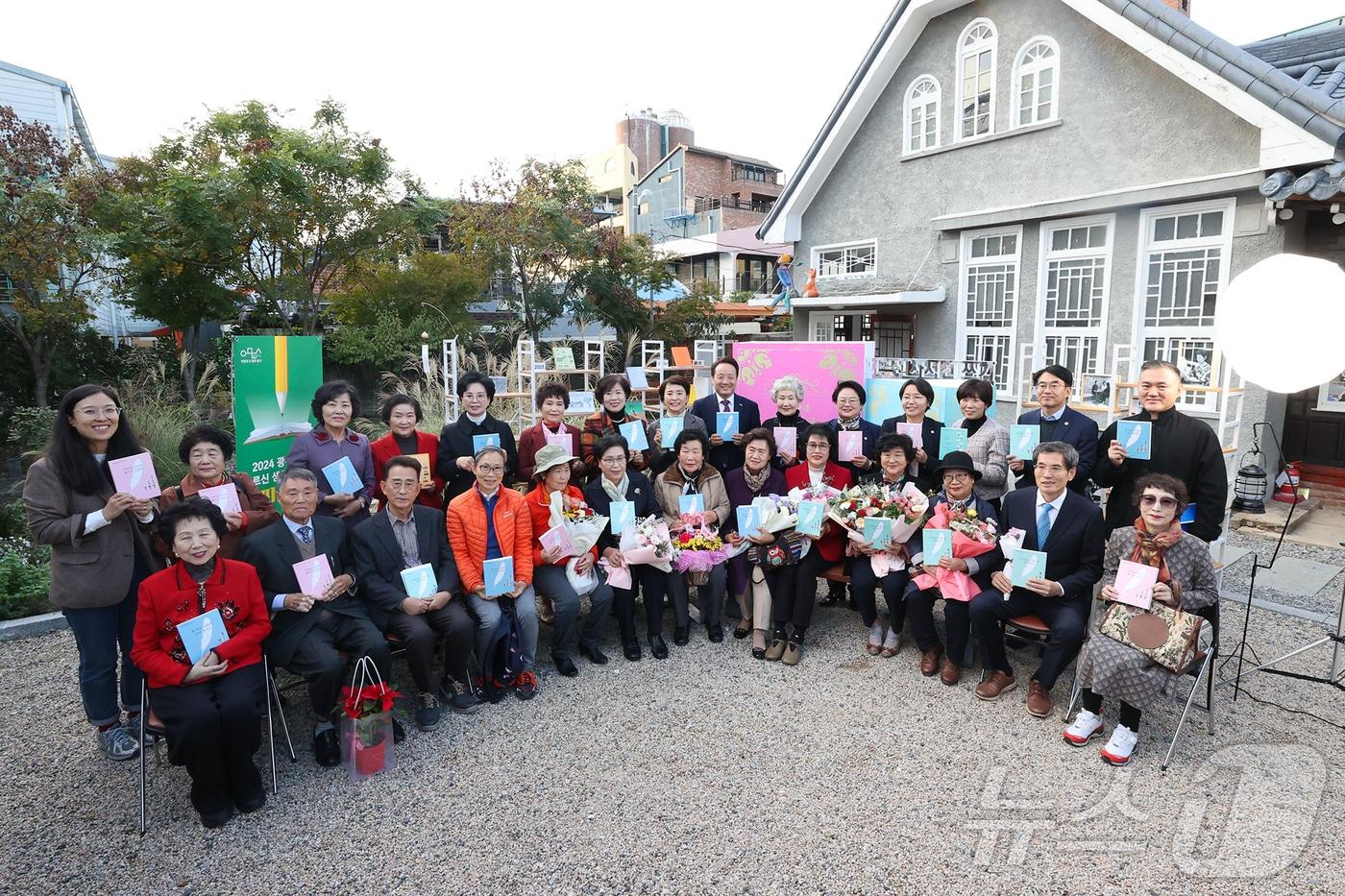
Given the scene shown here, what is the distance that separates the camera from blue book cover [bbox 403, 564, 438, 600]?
13.0 ft

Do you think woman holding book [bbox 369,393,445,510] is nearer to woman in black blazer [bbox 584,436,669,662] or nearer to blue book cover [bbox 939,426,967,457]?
woman in black blazer [bbox 584,436,669,662]

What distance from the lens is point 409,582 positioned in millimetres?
3992

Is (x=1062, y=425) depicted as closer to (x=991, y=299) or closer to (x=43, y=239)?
(x=991, y=299)

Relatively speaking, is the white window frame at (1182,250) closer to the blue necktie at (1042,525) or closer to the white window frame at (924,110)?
the white window frame at (924,110)

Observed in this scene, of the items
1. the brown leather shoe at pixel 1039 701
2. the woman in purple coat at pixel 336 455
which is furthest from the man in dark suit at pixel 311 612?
the brown leather shoe at pixel 1039 701

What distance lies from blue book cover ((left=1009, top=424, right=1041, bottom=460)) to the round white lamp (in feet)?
4.18

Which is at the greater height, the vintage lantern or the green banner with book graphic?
the green banner with book graphic

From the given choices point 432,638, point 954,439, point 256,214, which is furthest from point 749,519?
point 256,214

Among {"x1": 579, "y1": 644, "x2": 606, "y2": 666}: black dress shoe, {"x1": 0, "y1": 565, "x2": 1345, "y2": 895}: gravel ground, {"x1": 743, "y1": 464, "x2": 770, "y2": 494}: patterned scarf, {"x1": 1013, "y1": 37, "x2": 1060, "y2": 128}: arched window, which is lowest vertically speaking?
{"x1": 0, "y1": 565, "x2": 1345, "y2": 895}: gravel ground

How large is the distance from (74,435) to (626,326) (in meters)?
16.0

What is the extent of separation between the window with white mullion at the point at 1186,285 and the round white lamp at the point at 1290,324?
456 cm

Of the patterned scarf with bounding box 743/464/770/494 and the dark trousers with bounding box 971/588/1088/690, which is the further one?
the patterned scarf with bounding box 743/464/770/494

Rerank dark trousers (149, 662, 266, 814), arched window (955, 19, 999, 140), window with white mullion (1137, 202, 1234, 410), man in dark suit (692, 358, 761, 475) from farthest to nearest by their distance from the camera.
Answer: arched window (955, 19, 999, 140) < window with white mullion (1137, 202, 1234, 410) < man in dark suit (692, 358, 761, 475) < dark trousers (149, 662, 266, 814)

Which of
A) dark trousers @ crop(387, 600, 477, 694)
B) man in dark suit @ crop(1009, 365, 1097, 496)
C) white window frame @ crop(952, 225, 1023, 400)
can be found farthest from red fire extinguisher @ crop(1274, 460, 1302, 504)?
dark trousers @ crop(387, 600, 477, 694)
